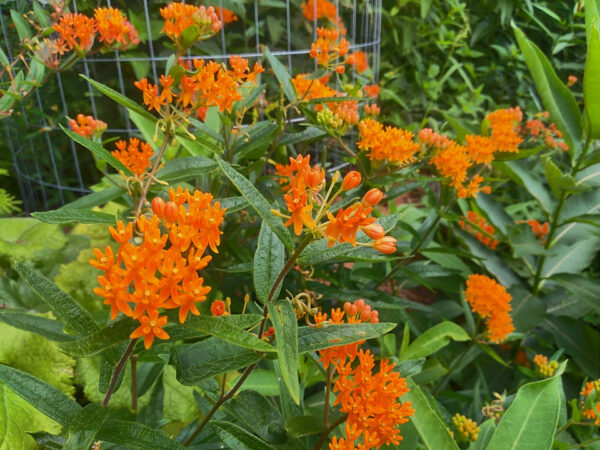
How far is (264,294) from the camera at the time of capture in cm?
55

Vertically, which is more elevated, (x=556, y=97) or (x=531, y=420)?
(x=556, y=97)

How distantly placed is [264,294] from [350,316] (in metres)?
0.15

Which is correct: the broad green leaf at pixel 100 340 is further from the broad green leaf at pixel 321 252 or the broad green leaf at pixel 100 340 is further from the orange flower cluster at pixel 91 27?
the orange flower cluster at pixel 91 27

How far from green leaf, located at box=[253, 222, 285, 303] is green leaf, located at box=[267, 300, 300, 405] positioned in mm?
42

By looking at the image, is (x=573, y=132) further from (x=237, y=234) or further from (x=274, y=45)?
(x=274, y=45)

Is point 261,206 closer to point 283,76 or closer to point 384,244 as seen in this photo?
point 384,244

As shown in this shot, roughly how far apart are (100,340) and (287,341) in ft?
0.58

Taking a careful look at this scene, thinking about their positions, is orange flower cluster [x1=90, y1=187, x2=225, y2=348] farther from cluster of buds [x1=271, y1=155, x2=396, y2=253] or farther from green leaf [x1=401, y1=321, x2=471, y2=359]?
green leaf [x1=401, y1=321, x2=471, y2=359]

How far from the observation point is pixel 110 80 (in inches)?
77.8

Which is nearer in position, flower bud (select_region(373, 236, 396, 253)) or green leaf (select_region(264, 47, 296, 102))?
flower bud (select_region(373, 236, 396, 253))

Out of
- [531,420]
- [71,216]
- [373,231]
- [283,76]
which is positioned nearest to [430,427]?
[531,420]

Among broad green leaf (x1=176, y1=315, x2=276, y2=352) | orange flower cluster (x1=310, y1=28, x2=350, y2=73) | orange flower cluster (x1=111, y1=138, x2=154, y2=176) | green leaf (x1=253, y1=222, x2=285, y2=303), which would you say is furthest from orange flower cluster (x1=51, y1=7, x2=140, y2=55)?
broad green leaf (x1=176, y1=315, x2=276, y2=352)

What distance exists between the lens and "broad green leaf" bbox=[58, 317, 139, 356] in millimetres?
446

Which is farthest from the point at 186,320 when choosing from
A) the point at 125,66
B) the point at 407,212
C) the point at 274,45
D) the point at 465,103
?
the point at 465,103
